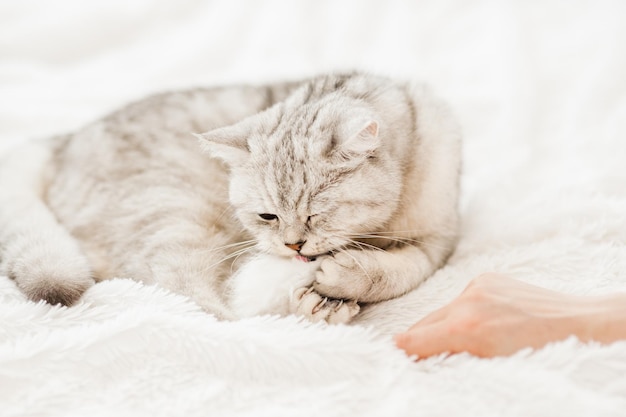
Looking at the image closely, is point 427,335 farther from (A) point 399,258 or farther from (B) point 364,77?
(B) point 364,77

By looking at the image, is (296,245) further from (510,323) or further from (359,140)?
(510,323)

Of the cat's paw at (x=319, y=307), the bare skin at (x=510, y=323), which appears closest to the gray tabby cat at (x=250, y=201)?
the cat's paw at (x=319, y=307)

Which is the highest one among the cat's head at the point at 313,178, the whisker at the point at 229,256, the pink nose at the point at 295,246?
the cat's head at the point at 313,178

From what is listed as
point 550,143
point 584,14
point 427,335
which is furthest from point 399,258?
point 584,14

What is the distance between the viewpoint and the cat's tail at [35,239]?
3.91 ft

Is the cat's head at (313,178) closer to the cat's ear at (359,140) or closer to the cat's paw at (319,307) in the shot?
the cat's ear at (359,140)

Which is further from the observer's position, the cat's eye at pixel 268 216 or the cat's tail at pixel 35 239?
the cat's eye at pixel 268 216

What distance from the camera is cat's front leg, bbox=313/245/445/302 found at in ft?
3.95

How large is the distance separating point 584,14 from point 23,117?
2.49 metres

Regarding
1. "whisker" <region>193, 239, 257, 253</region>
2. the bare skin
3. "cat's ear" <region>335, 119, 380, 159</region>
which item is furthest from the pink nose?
the bare skin

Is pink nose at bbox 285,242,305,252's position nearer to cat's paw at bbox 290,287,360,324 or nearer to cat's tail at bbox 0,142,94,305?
cat's paw at bbox 290,287,360,324

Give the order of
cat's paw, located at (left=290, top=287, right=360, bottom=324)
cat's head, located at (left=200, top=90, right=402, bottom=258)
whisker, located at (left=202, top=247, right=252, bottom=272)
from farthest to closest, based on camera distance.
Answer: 1. whisker, located at (left=202, top=247, right=252, bottom=272)
2. cat's head, located at (left=200, top=90, right=402, bottom=258)
3. cat's paw, located at (left=290, top=287, right=360, bottom=324)

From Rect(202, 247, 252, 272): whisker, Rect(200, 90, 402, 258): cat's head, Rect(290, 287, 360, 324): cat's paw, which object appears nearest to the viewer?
Rect(290, 287, 360, 324): cat's paw

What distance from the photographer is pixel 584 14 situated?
8.11 feet
